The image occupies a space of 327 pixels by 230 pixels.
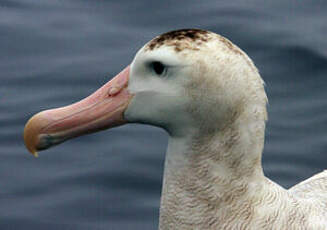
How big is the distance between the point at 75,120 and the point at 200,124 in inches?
26.0

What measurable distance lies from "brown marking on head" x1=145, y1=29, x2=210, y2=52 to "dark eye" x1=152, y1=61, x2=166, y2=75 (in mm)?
74

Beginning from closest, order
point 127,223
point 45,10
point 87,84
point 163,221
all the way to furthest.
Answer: point 163,221 → point 127,223 → point 87,84 → point 45,10

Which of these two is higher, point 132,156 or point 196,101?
point 196,101

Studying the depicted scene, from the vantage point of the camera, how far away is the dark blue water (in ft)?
24.0

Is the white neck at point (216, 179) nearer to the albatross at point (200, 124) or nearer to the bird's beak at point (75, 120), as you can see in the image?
the albatross at point (200, 124)

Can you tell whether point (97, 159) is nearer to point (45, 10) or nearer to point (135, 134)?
point (135, 134)

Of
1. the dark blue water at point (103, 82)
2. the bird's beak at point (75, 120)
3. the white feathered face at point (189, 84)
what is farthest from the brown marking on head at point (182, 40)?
the dark blue water at point (103, 82)

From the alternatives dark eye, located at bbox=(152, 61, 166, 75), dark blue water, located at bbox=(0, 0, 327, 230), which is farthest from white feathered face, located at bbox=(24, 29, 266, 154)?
dark blue water, located at bbox=(0, 0, 327, 230)

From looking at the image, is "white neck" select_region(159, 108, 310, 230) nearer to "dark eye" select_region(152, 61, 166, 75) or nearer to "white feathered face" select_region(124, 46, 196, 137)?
"white feathered face" select_region(124, 46, 196, 137)

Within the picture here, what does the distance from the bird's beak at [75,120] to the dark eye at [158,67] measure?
25 centimetres

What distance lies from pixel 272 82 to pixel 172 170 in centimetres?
419

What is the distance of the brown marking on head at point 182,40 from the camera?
14.7ft

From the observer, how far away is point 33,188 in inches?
292

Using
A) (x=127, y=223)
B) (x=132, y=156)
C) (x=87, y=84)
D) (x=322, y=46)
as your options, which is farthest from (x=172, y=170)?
(x=322, y=46)
